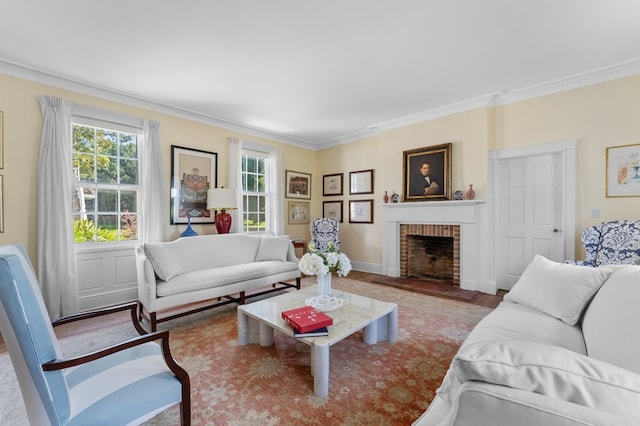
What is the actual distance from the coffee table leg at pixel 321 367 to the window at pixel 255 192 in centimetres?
356

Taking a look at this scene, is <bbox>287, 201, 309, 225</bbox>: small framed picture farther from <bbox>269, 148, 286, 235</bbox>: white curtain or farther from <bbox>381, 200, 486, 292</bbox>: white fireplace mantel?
<bbox>381, 200, 486, 292</bbox>: white fireplace mantel

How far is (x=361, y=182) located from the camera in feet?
18.4

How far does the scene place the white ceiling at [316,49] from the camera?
7.22 feet

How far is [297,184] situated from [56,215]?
3788 millimetres

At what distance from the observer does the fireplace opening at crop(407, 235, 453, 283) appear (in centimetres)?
457

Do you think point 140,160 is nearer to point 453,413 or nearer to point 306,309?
point 306,309

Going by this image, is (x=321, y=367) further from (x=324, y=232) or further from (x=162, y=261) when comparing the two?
(x=324, y=232)

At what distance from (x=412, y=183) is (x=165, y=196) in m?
3.83

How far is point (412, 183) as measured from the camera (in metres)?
4.69

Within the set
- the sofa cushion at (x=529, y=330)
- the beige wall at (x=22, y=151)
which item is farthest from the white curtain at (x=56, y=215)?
the sofa cushion at (x=529, y=330)

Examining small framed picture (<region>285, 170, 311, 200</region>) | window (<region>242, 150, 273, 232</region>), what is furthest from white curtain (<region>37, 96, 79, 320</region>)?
small framed picture (<region>285, 170, 311, 200</region>)

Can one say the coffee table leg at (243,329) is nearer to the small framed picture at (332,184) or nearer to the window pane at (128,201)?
the window pane at (128,201)

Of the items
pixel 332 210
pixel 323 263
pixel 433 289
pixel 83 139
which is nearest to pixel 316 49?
pixel 323 263

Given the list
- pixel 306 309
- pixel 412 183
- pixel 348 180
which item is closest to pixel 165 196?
pixel 306 309
